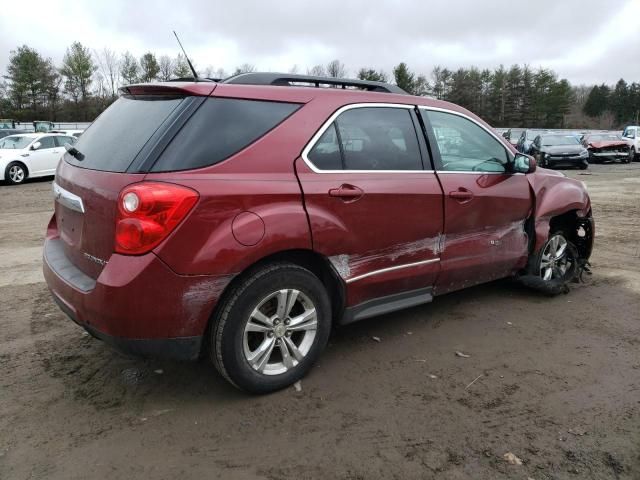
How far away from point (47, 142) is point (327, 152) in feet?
53.4

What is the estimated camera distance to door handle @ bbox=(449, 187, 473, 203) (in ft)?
12.4

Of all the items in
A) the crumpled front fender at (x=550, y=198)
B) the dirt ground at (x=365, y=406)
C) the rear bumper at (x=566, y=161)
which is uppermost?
the crumpled front fender at (x=550, y=198)

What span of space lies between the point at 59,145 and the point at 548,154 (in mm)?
18041

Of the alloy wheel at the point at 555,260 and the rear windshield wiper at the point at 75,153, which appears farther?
the alloy wheel at the point at 555,260

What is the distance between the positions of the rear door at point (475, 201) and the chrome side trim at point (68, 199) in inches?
92.2

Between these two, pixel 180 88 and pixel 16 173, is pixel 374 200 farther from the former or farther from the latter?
pixel 16 173

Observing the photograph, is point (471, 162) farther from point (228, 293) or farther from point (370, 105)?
point (228, 293)

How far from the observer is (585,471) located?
2432mm

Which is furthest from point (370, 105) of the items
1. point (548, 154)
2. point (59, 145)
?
point (548, 154)

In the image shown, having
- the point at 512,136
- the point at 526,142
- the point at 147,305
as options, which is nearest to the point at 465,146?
the point at 147,305

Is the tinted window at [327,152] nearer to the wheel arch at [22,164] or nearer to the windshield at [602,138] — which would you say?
the wheel arch at [22,164]

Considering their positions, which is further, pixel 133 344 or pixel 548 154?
pixel 548 154

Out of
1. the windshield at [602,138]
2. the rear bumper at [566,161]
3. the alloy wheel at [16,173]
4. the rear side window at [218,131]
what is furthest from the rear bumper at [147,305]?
the windshield at [602,138]

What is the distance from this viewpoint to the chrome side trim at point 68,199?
294cm
